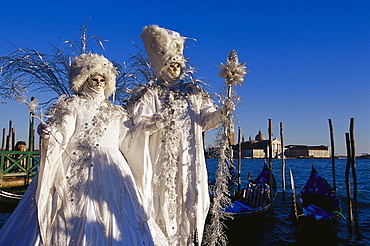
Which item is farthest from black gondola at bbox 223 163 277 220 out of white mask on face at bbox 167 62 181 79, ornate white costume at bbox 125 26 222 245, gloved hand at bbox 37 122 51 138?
gloved hand at bbox 37 122 51 138

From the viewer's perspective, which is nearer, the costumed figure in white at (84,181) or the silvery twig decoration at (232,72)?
the costumed figure in white at (84,181)

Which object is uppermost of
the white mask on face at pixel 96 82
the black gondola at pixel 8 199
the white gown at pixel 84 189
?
the white mask on face at pixel 96 82

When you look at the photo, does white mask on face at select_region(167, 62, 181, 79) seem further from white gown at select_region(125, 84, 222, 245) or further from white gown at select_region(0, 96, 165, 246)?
white gown at select_region(0, 96, 165, 246)

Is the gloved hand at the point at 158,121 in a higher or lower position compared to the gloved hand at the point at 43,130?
higher

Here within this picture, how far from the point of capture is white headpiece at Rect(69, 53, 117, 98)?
2529 mm

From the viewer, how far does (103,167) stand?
90.4 inches

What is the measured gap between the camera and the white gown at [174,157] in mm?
2520

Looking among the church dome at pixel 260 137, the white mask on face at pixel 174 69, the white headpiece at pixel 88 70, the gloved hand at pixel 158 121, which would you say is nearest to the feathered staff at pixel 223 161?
the white mask on face at pixel 174 69

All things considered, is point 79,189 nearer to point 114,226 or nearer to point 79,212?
point 79,212

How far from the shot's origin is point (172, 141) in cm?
262

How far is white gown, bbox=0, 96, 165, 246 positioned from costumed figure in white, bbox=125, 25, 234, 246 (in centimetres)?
22

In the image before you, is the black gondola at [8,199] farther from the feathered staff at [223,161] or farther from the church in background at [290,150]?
the church in background at [290,150]

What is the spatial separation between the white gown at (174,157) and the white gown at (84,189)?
213 millimetres

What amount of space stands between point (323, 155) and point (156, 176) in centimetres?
8257
